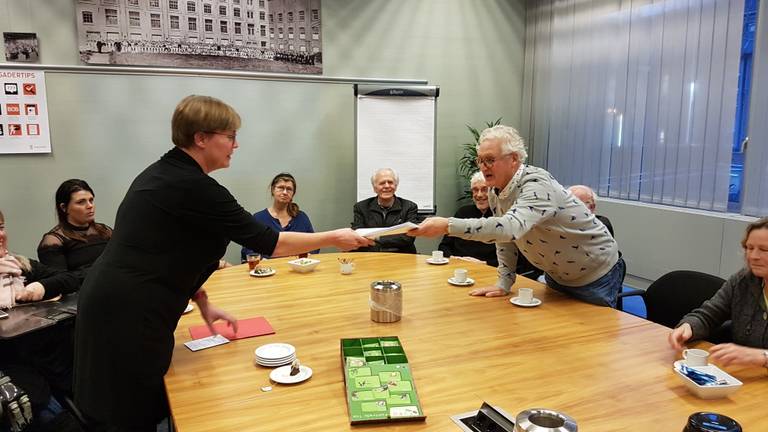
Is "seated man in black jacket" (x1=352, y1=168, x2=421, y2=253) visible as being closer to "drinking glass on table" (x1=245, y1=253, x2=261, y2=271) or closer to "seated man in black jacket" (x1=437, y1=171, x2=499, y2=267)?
"seated man in black jacket" (x1=437, y1=171, x2=499, y2=267)

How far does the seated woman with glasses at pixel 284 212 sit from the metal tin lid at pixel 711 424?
123 inches

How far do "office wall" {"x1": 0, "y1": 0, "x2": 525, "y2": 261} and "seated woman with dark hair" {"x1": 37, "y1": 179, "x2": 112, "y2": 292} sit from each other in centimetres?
126

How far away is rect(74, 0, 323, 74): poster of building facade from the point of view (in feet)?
14.1

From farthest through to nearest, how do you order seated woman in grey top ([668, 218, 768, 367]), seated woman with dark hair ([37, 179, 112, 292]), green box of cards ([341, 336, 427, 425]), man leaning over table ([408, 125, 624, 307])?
seated woman with dark hair ([37, 179, 112, 292]) → man leaning over table ([408, 125, 624, 307]) → seated woman in grey top ([668, 218, 768, 367]) → green box of cards ([341, 336, 427, 425])

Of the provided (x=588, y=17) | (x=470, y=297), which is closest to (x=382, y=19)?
(x=588, y=17)

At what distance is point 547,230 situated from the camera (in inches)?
90.8

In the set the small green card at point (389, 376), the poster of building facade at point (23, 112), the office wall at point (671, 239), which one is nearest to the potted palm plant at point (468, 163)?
the office wall at point (671, 239)

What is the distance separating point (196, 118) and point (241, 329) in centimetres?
81

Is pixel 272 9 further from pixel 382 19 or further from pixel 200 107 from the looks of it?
pixel 200 107

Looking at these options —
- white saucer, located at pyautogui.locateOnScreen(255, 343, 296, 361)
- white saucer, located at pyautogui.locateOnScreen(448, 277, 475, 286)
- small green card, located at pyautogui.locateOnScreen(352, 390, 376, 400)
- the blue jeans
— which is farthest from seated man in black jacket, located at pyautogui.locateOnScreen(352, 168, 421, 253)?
small green card, located at pyautogui.locateOnScreen(352, 390, 376, 400)

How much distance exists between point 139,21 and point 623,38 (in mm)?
4025

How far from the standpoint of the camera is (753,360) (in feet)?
5.24

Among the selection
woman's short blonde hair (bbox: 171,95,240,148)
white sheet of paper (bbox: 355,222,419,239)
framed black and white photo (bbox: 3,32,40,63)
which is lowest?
white sheet of paper (bbox: 355,222,419,239)

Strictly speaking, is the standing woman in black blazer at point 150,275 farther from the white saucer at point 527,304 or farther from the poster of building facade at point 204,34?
the poster of building facade at point 204,34
